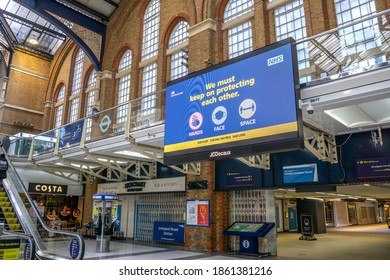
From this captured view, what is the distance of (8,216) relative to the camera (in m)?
10.5

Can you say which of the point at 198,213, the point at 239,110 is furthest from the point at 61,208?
the point at 239,110

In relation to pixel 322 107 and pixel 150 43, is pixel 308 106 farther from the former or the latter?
pixel 150 43

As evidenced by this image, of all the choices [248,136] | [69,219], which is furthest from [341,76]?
[69,219]

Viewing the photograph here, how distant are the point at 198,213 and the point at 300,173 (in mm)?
4149

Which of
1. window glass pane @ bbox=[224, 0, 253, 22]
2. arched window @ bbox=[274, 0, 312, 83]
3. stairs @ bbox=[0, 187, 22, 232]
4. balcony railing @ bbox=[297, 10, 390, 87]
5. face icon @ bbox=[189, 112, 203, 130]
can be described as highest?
window glass pane @ bbox=[224, 0, 253, 22]

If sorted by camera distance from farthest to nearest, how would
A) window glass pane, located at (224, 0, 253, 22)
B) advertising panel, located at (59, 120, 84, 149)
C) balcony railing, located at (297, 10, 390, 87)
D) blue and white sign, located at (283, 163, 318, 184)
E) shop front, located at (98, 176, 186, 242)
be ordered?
shop front, located at (98, 176, 186, 242), window glass pane, located at (224, 0, 253, 22), advertising panel, located at (59, 120, 84, 149), blue and white sign, located at (283, 163, 318, 184), balcony railing, located at (297, 10, 390, 87)

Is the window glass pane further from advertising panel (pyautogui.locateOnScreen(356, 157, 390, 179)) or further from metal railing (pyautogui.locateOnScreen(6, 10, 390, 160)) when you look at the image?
advertising panel (pyautogui.locateOnScreen(356, 157, 390, 179))

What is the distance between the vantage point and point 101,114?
12.0m

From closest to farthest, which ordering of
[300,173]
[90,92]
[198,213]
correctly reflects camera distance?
[300,173] < [198,213] < [90,92]

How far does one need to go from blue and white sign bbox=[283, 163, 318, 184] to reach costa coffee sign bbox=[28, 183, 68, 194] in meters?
12.7

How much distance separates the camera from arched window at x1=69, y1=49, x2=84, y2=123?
22027 mm

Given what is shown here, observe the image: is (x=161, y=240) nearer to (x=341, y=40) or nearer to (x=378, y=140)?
(x=378, y=140)

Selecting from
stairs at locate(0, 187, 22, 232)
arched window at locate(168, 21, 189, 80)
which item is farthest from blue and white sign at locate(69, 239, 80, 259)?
arched window at locate(168, 21, 189, 80)

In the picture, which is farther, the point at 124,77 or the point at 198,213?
the point at 124,77
